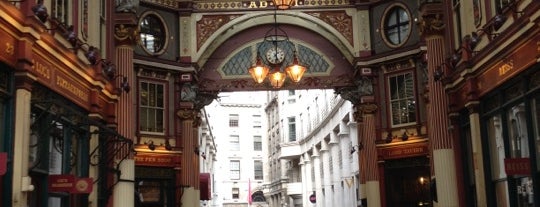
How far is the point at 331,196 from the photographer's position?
137 ft

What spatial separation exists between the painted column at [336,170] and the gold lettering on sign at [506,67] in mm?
25806

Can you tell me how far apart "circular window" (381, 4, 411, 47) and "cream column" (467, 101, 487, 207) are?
8344 mm

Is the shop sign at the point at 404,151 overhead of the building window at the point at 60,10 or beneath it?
beneath

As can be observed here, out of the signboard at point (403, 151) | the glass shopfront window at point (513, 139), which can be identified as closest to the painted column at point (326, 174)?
the signboard at point (403, 151)

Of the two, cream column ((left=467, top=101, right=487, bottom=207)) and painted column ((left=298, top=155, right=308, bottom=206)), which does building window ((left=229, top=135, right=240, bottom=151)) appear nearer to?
painted column ((left=298, top=155, right=308, bottom=206))

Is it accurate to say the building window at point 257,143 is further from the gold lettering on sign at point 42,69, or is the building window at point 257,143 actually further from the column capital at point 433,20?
the gold lettering on sign at point 42,69

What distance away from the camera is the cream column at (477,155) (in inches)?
597

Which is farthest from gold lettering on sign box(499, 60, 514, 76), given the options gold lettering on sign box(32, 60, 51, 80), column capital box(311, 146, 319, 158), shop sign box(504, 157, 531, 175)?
column capital box(311, 146, 319, 158)

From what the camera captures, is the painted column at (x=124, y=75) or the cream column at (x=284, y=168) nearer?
the painted column at (x=124, y=75)

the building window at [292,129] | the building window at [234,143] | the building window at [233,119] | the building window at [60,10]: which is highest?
the building window at [233,119]

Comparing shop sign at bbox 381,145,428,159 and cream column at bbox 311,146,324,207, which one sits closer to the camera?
shop sign at bbox 381,145,428,159

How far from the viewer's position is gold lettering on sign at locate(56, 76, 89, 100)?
13.4 meters

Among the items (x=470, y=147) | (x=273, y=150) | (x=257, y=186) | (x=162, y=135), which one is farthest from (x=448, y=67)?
(x=257, y=186)

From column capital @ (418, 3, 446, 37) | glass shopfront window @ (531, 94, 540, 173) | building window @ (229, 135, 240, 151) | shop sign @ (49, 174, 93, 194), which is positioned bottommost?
shop sign @ (49, 174, 93, 194)
